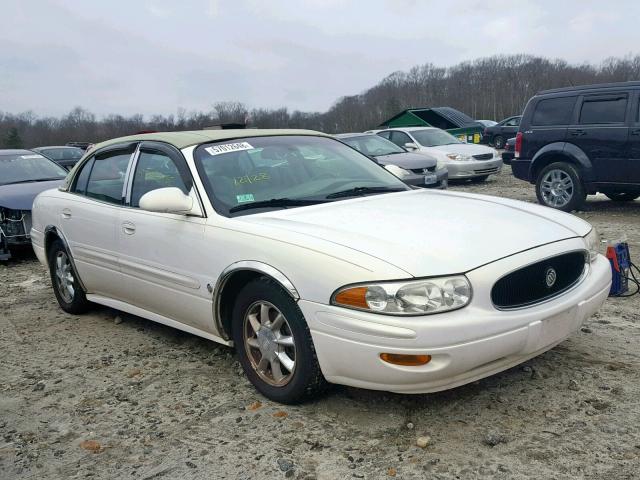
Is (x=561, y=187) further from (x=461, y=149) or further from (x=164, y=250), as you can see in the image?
(x=164, y=250)

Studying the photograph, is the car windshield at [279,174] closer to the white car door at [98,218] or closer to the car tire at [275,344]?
the car tire at [275,344]

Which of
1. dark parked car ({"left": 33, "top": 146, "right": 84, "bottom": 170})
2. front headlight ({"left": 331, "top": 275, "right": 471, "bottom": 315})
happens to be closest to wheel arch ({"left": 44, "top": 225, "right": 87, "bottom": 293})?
front headlight ({"left": 331, "top": 275, "right": 471, "bottom": 315})

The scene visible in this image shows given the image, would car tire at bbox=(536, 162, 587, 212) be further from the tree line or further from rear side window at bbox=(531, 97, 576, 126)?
the tree line

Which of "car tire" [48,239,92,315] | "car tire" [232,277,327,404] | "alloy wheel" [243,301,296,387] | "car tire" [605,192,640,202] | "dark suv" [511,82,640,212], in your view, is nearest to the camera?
"car tire" [232,277,327,404]

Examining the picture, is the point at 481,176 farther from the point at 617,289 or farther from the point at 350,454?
the point at 350,454

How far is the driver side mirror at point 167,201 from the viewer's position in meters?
3.60

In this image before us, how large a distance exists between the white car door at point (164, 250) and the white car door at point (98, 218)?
0.16 metres

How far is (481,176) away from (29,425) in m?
13.0

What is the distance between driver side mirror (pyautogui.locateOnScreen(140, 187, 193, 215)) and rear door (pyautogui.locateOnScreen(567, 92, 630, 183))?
7.02m

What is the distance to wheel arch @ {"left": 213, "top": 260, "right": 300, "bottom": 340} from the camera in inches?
121

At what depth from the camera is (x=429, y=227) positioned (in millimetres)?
3172

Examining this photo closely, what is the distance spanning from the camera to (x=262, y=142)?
426cm

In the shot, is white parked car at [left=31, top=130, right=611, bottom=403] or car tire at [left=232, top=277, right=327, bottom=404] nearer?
white parked car at [left=31, top=130, right=611, bottom=403]

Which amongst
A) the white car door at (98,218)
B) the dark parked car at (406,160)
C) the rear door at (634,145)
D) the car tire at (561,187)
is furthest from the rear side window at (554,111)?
the white car door at (98,218)
